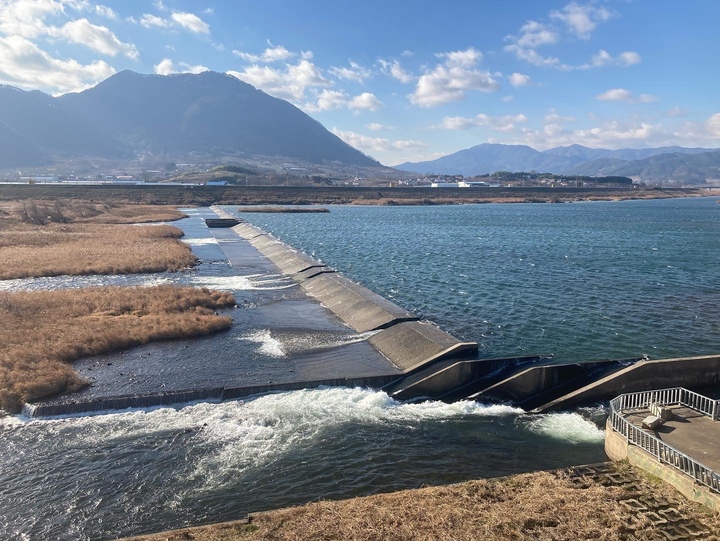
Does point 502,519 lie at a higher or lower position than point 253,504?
higher

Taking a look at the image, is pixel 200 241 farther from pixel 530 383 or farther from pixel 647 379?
pixel 647 379

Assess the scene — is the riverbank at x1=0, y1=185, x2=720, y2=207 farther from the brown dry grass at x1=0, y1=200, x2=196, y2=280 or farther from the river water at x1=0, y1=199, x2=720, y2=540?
the river water at x1=0, y1=199, x2=720, y2=540

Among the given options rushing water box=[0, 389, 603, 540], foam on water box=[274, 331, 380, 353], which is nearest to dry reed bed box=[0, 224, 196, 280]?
foam on water box=[274, 331, 380, 353]

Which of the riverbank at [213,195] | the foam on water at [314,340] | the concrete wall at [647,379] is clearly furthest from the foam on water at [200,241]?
the riverbank at [213,195]

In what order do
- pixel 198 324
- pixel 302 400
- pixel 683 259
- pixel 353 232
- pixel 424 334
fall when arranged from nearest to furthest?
1. pixel 302 400
2. pixel 424 334
3. pixel 198 324
4. pixel 683 259
5. pixel 353 232

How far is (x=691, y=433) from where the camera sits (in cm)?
1530

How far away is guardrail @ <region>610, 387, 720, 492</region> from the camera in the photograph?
1286cm

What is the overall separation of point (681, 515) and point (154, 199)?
6224 inches

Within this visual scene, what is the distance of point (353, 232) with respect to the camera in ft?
292

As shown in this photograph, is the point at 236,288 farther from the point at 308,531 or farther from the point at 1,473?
the point at 308,531

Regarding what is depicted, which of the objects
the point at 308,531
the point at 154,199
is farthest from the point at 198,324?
the point at 154,199

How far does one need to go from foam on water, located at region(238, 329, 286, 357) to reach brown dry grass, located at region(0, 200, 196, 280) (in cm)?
2386

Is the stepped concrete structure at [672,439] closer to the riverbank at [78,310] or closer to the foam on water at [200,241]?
the riverbank at [78,310]

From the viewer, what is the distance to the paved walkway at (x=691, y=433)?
14000 millimetres
